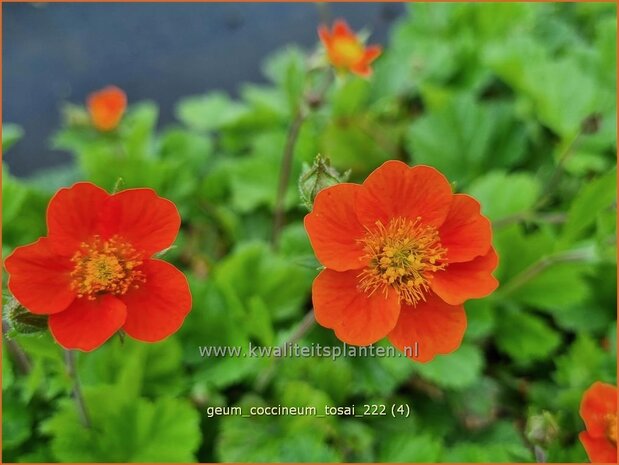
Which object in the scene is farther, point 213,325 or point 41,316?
point 213,325

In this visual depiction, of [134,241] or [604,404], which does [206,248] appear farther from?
[604,404]

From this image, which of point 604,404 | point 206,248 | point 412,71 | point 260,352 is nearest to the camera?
point 604,404

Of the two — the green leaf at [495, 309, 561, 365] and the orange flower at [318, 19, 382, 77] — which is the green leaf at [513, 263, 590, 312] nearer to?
the green leaf at [495, 309, 561, 365]

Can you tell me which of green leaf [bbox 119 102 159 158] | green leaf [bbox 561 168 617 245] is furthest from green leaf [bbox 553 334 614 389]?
green leaf [bbox 119 102 159 158]

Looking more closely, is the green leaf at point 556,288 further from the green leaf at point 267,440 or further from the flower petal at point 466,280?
the flower petal at point 466,280

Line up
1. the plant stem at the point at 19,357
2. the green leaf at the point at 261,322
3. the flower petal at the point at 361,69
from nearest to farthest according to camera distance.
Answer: the plant stem at the point at 19,357 < the green leaf at the point at 261,322 < the flower petal at the point at 361,69

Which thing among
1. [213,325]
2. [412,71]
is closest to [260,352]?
[213,325]

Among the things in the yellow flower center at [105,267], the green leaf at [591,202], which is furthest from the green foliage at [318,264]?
the yellow flower center at [105,267]
